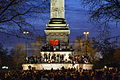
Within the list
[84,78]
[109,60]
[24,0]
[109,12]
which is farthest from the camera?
[109,60]

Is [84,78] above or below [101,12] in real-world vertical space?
below

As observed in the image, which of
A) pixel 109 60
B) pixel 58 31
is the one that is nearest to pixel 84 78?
pixel 58 31

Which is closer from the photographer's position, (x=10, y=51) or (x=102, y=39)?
(x=102, y=39)

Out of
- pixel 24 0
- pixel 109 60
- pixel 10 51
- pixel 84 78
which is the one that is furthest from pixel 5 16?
pixel 10 51

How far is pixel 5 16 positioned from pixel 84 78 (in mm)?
8879

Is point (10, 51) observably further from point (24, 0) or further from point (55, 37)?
point (24, 0)

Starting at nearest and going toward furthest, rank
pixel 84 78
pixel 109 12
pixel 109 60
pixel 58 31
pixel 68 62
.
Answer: pixel 109 12, pixel 84 78, pixel 68 62, pixel 58 31, pixel 109 60

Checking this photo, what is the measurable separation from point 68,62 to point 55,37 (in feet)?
56.0

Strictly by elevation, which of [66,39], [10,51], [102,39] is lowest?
[10,51]

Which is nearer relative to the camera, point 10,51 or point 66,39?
point 66,39

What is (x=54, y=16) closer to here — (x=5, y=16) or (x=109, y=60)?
(x=109, y=60)

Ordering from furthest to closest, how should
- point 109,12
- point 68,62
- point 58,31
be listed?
point 58,31
point 68,62
point 109,12

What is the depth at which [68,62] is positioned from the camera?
62844 mm

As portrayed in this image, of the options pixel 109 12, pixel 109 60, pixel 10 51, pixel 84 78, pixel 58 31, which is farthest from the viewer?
pixel 10 51
